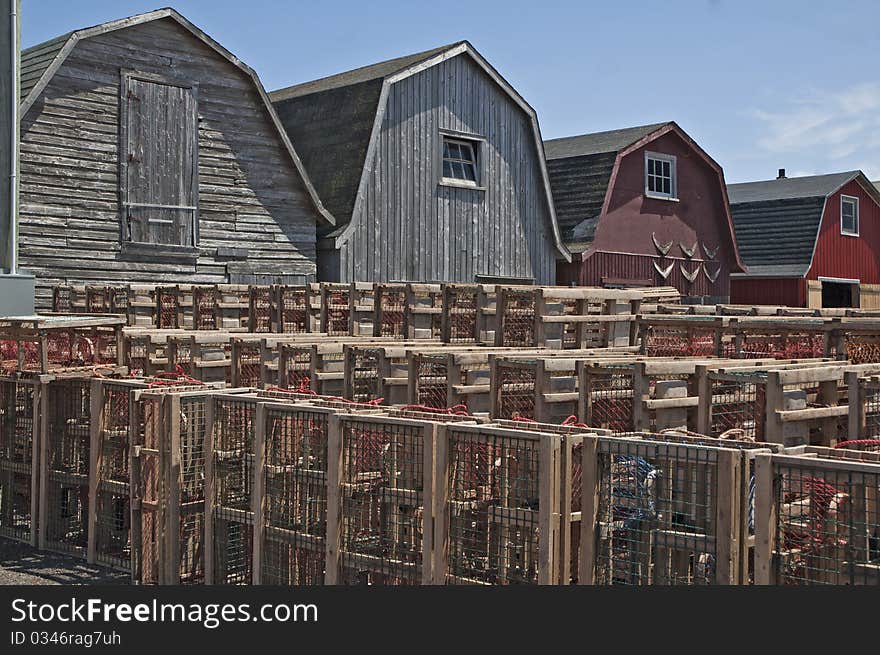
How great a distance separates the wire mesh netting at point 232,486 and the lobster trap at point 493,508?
2019 mm

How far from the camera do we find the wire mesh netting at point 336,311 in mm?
14312

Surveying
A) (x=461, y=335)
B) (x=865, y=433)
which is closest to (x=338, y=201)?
(x=461, y=335)

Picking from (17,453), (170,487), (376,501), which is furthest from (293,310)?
(376,501)

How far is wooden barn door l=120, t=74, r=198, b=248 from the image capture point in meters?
20.5

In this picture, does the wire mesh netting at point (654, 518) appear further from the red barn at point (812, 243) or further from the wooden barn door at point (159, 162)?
the red barn at point (812, 243)

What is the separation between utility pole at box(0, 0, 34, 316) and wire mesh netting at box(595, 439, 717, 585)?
993 centimetres

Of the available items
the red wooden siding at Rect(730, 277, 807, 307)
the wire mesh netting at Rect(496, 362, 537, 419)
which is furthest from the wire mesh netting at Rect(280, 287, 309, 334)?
the red wooden siding at Rect(730, 277, 807, 307)

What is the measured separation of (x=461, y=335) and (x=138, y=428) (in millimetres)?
4860

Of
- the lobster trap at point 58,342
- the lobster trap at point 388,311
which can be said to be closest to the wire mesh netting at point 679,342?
the lobster trap at point 388,311

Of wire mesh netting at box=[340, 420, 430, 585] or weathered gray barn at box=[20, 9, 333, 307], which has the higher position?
weathered gray barn at box=[20, 9, 333, 307]

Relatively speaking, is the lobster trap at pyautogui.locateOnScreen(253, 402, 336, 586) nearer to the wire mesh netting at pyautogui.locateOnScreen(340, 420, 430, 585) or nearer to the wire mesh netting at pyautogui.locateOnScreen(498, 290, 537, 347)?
the wire mesh netting at pyautogui.locateOnScreen(340, 420, 430, 585)

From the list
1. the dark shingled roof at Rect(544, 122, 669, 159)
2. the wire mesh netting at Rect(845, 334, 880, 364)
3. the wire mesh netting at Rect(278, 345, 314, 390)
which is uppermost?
the dark shingled roof at Rect(544, 122, 669, 159)

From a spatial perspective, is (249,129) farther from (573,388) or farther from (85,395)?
(573,388)

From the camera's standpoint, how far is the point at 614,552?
254 inches
